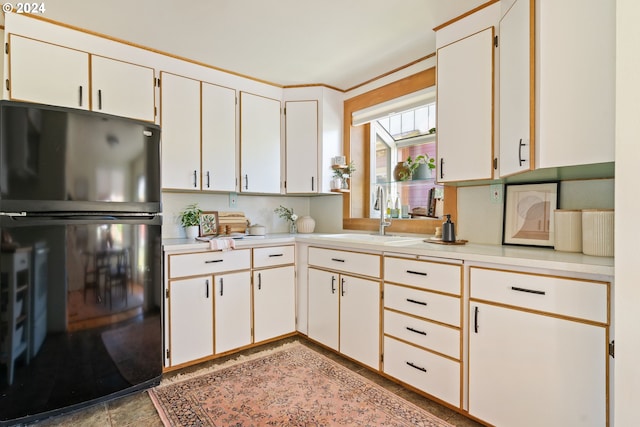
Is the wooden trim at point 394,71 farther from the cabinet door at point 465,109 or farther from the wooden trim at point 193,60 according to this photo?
the cabinet door at point 465,109

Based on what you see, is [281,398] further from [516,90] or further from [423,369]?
[516,90]

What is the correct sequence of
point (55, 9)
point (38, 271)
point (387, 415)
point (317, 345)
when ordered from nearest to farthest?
point (38, 271) → point (387, 415) → point (55, 9) → point (317, 345)

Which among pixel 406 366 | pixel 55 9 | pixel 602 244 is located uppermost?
pixel 55 9

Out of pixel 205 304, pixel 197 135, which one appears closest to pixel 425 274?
pixel 205 304

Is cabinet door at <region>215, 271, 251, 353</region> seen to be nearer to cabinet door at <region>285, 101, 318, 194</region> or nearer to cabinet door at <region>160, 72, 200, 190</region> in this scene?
cabinet door at <region>160, 72, 200, 190</region>

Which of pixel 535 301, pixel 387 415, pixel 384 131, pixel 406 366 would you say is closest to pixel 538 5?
pixel 535 301

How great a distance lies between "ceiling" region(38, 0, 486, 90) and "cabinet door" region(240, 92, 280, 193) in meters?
0.33

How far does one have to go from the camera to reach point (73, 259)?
171cm

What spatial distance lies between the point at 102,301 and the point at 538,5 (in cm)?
270

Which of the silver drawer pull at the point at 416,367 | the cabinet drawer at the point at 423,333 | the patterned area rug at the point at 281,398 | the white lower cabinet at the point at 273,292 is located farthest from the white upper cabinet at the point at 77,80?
the silver drawer pull at the point at 416,367

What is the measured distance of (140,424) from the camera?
1718mm

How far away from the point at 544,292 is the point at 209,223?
2.46m

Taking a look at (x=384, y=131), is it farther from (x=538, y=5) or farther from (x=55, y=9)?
(x=55, y=9)

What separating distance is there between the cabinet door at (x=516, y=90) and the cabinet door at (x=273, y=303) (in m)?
1.87
